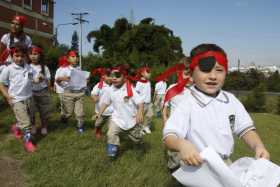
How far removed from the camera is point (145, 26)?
33719 millimetres

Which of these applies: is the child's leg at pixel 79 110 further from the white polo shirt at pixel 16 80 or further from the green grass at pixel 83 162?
the white polo shirt at pixel 16 80

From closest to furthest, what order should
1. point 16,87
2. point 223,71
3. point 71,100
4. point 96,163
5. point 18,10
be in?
→ point 223,71 → point 96,163 → point 16,87 → point 71,100 → point 18,10

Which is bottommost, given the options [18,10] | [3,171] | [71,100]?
[3,171]

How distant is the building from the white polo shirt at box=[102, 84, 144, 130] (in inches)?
1039

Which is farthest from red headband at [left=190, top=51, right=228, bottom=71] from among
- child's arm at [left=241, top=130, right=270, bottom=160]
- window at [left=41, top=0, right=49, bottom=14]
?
window at [left=41, top=0, right=49, bottom=14]

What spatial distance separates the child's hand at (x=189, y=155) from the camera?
6.73 feet

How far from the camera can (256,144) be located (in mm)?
2553

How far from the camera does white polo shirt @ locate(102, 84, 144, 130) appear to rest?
217 inches

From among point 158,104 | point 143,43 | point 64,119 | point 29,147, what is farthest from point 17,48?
point 143,43

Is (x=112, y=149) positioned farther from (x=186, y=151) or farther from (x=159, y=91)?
(x=159, y=91)

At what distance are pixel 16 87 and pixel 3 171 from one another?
61.6 inches

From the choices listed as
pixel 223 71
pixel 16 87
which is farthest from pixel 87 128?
pixel 223 71

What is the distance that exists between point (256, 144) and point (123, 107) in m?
3.20

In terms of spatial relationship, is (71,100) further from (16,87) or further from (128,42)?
(128,42)
